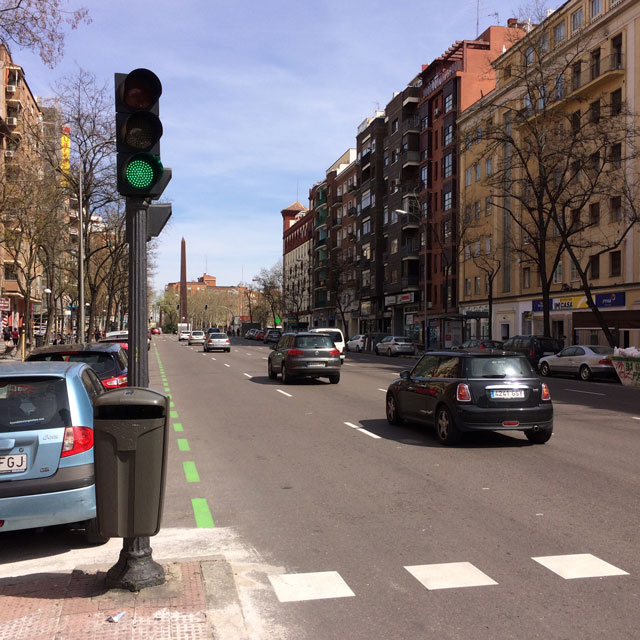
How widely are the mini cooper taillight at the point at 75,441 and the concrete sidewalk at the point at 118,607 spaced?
0.92 m

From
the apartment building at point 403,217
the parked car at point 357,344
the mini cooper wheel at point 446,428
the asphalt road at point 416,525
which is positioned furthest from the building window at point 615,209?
the mini cooper wheel at point 446,428

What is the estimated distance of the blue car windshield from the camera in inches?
205

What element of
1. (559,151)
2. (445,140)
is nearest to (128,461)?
(559,151)

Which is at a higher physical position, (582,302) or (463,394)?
(582,302)

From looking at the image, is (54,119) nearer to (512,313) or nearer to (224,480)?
(224,480)

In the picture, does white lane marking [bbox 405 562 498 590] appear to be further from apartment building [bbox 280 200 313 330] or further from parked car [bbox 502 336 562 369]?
apartment building [bbox 280 200 313 330]

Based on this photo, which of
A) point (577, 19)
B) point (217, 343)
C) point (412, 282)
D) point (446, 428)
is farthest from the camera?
point (412, 282)

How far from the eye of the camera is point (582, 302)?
136 feet

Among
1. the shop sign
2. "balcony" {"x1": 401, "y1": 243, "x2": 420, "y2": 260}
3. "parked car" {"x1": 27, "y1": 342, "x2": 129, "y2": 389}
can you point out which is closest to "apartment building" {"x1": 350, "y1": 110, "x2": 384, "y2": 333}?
"balcony" {"x1": 401, "y1": 243, "x2": 420, "y2": 260}

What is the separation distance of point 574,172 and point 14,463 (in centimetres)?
3404

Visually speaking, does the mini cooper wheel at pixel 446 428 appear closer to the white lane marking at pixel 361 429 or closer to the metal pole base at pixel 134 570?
the white lane marking at pixel 361 429

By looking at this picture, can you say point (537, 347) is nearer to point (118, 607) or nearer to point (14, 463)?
point (14, 463)

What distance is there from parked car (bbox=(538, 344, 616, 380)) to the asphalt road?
14.1 meters

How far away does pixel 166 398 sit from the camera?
4156mm
